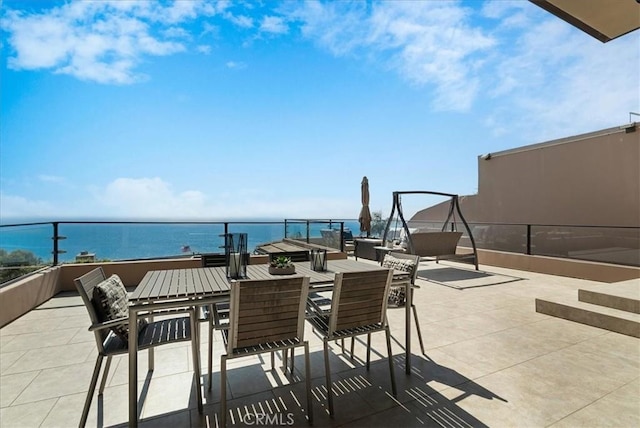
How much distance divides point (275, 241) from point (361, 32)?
5.20 meters

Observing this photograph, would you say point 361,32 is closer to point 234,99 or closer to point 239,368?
point 234,99

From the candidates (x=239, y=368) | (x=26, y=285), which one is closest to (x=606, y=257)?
(x=239, y=368)

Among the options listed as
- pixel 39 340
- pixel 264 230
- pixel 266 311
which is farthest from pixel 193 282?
pixel 264 230

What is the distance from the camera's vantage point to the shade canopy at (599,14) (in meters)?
2.17

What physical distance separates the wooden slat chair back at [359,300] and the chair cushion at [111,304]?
1297mm

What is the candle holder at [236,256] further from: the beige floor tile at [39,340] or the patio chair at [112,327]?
the beige floor tile at [39,340]

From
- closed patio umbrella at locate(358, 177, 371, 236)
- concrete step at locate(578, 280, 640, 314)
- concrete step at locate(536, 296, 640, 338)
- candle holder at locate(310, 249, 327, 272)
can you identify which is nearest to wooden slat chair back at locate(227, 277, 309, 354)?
candle holder at locate(310, 249, 327, 272)

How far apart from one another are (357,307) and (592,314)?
3190 millimetres

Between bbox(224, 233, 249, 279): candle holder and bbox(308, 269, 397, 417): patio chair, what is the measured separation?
0.70 meters

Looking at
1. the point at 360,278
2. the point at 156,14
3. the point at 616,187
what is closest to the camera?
the point at 360,278

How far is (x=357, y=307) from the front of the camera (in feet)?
6.73


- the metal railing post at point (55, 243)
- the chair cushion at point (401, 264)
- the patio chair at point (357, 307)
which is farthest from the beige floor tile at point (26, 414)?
the metal railing post at point (55, 243)

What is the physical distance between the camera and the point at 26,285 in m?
3.85

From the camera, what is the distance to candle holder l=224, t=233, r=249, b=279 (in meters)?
2.32
